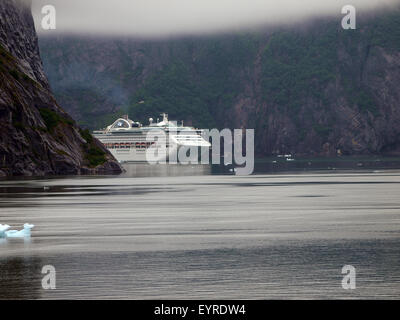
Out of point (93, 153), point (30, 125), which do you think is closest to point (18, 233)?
point (30, 125)

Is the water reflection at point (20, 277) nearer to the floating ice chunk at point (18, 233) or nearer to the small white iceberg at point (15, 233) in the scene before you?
the small white iceberg at point (15, 233)

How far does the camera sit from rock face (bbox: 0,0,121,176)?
439 ft

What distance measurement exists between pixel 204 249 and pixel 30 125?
339 ft

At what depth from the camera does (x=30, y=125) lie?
138500 millimetres

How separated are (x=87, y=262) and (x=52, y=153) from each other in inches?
4240

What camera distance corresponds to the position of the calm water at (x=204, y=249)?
2977 cm

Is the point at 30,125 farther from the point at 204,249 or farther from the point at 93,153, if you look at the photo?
the point at 204,249

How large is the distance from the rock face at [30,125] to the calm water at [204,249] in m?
66.3

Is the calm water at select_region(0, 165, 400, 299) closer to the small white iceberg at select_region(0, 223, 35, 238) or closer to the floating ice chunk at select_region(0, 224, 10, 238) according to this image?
the floating ice chunk at select_region(0, 224, 10, 238)
